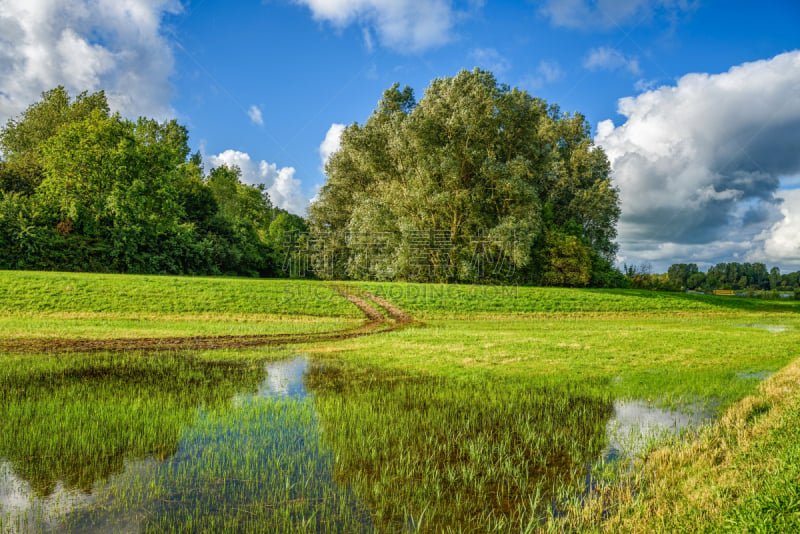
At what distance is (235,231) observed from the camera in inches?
2256

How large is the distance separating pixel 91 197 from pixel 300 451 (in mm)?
43113

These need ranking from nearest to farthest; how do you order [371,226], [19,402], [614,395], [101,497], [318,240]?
[101,497]
[19,402]
[614,395]
[371,226]
[318,240]

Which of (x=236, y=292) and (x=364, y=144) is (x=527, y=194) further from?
(x=236, y=292)

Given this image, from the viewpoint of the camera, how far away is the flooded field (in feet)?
13.2

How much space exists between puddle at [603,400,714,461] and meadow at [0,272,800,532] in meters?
0.07

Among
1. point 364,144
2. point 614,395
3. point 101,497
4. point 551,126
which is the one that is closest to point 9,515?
point 101,497

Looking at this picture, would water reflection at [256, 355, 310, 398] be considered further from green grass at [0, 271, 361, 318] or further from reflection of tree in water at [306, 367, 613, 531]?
green grass at [0, 271, 361, 318]

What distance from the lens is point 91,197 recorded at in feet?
122

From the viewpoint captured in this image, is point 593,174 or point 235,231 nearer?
point 593,174

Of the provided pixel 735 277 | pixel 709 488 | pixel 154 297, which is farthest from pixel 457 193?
pixel 735 277

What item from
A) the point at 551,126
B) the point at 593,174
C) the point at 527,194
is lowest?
the point at 527,194

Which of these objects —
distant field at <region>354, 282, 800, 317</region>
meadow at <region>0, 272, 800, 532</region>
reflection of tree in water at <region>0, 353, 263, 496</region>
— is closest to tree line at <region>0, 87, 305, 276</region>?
distant field at <region>354, 282, 800, 317</region>

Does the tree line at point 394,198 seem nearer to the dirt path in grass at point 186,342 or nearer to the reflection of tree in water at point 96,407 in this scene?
the dirt path in grass at point 186,342

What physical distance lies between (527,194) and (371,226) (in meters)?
14.4
